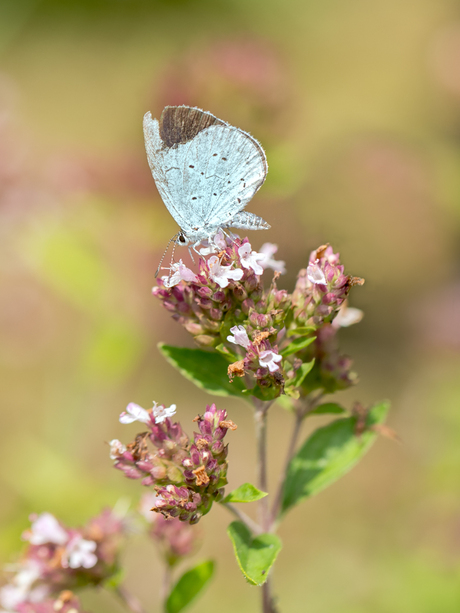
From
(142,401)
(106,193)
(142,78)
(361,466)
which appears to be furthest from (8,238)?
(142,78)

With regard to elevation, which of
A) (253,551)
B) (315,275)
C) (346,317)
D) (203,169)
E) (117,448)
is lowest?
(253,551)

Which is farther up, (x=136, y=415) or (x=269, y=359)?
(x=269, y=359)

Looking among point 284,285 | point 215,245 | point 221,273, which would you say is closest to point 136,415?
point 221,273

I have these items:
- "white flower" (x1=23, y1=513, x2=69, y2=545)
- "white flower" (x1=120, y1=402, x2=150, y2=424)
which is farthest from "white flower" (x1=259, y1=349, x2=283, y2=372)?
"white flower" (x1=23, y1=513, x2=69, y2=545)

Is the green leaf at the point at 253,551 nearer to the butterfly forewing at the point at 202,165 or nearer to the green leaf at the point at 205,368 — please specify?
the green leaf at the point at 205,368

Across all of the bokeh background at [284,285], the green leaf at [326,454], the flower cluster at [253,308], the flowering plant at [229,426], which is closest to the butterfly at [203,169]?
the flowering plant at [229,426]

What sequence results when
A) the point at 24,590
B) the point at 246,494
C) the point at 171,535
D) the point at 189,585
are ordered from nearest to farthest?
the point at 246,494, the point at 189,585, the point at 24,590, the point at 171,535

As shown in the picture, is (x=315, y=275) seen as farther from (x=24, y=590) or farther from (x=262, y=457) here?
(x=24, y=590)

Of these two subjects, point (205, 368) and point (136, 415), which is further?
point (205, 368)
